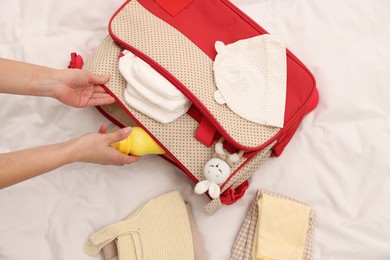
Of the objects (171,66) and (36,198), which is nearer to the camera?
(171,66)

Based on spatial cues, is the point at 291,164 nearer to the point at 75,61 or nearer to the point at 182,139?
the point at 182,139

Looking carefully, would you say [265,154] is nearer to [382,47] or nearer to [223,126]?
[223,126]

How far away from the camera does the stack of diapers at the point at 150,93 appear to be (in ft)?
3.06

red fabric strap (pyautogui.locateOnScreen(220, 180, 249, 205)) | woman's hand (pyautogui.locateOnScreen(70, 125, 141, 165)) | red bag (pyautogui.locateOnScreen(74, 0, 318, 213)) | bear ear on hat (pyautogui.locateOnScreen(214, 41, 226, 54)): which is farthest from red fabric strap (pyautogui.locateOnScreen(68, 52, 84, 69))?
red fabric strap (pyautogui.locateOnScreen(220, 180, 249, 205))

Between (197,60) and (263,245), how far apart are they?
0.46 m

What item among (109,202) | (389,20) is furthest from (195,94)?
(389,20)

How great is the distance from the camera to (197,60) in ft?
3.20

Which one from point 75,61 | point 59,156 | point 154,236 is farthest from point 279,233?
point 75,61

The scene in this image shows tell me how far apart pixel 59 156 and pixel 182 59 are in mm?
345

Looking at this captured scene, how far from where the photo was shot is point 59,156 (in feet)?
2.88

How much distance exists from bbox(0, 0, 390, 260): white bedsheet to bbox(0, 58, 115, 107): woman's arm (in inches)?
4.0

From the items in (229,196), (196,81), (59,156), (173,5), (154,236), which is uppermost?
(173,5)

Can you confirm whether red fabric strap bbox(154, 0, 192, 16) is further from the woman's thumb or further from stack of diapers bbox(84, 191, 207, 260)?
stack of diapers bbox(84, 191, 207, 260)

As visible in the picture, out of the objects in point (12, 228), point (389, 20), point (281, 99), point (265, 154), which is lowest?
point (12, 228)
